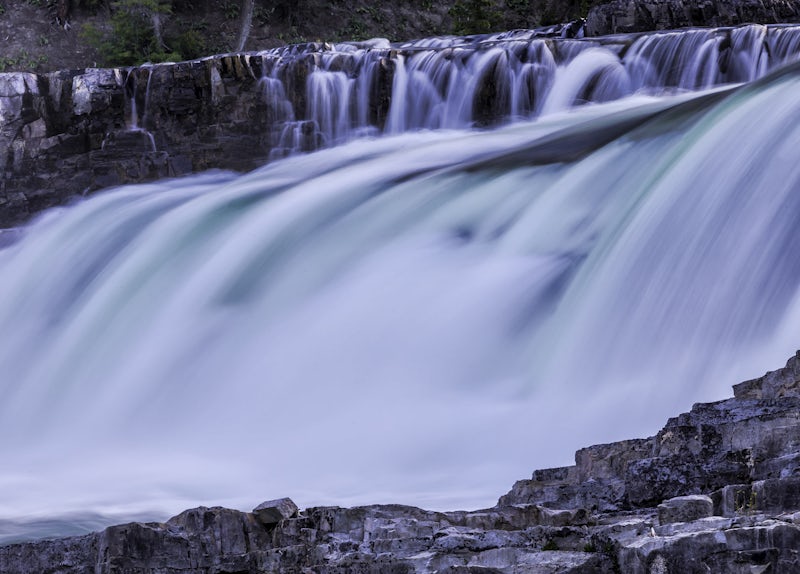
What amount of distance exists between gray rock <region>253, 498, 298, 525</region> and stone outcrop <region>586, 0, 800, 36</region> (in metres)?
21.5

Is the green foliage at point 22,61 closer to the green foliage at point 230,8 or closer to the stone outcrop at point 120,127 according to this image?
the green foliage at point 230,8

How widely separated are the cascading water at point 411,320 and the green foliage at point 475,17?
41.9 feet

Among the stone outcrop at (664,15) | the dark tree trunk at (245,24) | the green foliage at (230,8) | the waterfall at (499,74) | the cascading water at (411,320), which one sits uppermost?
the green foliage at (230,8)

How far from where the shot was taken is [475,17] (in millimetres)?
33406

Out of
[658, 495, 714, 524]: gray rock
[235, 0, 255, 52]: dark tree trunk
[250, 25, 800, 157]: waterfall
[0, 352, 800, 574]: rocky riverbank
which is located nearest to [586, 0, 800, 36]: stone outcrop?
[250, 25, 800, 157]: waterfall

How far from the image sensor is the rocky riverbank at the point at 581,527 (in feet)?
16.0

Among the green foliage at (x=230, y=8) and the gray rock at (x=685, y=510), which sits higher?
the green foliage at (x=230, y=8)

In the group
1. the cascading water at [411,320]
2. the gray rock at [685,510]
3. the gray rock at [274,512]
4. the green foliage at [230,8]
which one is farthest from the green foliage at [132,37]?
the gray rock at [685,510]

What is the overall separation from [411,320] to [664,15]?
49.5ft

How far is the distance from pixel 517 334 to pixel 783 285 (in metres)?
2.80

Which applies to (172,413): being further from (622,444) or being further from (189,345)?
(622,444)

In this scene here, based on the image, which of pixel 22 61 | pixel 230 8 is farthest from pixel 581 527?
pixel 230 8

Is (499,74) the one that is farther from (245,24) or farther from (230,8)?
(230,8)

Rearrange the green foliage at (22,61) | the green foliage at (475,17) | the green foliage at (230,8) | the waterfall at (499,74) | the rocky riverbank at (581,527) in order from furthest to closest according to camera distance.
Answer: the green foliage at (230,8)
the green foliage at (22,61)
the green foliage at (475,17)
the waterfall at (499,74)
the rocky riverbank at (581,527)
